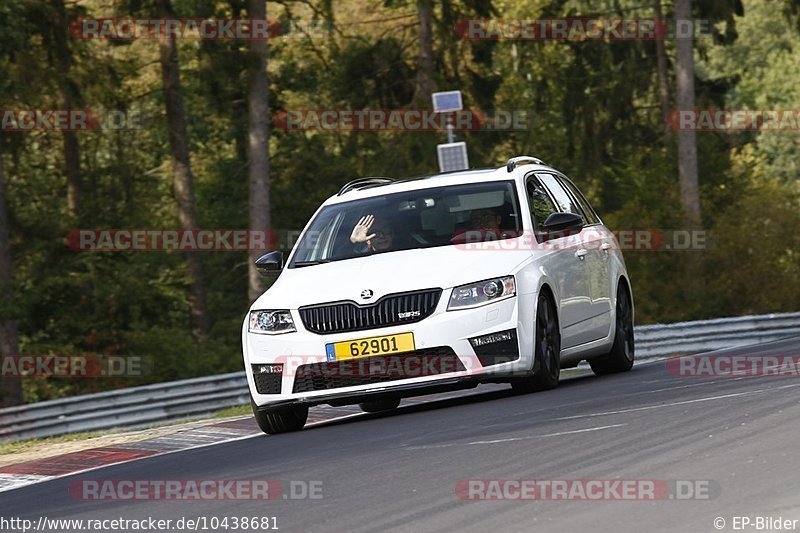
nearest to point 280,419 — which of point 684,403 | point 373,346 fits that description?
point 373,346

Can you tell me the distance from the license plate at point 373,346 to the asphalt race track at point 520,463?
0.51 meters

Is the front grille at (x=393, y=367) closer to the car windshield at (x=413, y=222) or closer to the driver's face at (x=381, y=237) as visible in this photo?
the car windshield at (x=413, y=222)

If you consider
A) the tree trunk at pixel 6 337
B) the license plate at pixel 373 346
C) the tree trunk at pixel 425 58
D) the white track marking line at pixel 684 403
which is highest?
the tree trunk at pixel 425 58

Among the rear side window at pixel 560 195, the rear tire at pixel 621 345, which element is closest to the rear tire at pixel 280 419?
the rear side window at pixel 560 195

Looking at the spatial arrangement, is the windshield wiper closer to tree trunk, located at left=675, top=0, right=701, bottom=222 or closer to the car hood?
the car hood

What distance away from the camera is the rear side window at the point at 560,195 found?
1403 centimetres

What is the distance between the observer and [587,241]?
545 inches

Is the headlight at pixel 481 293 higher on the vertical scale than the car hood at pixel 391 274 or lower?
lower

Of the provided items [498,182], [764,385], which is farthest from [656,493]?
[498,182]

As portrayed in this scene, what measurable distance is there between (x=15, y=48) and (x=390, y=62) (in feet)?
52.0

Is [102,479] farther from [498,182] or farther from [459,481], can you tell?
[498,182]

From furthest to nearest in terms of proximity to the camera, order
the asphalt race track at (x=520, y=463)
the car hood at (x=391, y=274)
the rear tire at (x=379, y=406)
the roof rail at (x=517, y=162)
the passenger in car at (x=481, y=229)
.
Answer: the rear tire at (x=379, y=406) → the roof rail at (x=517, y=162) → the passenger in car at (x=481, y=229) → the car hood at (x=391, y=274) → the asphalt race track at (x=520, y=463)

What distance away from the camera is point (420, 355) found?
11594mm

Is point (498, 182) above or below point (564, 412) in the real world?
above
